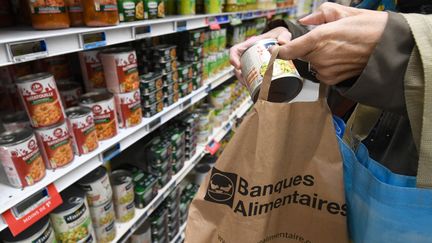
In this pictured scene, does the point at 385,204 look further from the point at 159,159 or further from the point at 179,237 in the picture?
the point at 179,237

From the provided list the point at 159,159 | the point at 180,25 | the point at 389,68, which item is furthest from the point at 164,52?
the point at 389,68

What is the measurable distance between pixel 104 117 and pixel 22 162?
33cm

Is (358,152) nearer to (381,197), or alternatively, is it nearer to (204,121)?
(381,197)

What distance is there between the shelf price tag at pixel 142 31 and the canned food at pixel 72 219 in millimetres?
597

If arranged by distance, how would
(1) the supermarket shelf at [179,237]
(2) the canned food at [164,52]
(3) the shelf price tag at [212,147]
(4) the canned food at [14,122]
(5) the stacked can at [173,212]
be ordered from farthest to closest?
(3) the shelf price tag at [212,147]
(1) the supermarket shelf at [179,237]
(5) the stacked can at [173,212]
(2) the canned food at [164,52]
(4) the canned food at [14,122]

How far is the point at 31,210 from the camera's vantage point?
81cm

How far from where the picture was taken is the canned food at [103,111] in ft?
3.45

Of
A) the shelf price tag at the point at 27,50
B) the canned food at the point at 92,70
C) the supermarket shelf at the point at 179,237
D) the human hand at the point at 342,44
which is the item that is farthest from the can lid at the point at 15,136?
the supermarket shelf at the point at 179,237

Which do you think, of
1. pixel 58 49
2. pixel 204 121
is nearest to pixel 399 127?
pixel 58 49

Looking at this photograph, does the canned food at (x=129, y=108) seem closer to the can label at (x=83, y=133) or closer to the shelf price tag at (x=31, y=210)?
the can label at (x=83, y=133)

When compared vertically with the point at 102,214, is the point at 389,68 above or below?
above

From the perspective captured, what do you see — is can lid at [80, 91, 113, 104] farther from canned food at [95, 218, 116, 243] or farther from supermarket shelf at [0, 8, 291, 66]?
canned food at [95, 218, 116, 243]

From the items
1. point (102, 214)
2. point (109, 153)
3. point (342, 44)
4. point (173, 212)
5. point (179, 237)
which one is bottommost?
point (179, 237)

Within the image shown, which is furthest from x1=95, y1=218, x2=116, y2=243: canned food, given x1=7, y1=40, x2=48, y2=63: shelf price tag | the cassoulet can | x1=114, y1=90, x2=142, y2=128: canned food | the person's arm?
the person's arm
